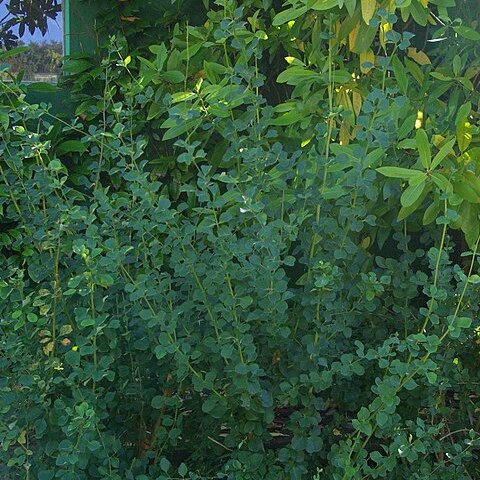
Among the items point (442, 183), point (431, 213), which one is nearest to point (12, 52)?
point (431, 213)

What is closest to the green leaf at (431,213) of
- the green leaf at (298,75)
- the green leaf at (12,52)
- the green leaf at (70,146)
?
the green leaf at (298,75)

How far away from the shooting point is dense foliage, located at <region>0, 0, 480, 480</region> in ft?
8.63

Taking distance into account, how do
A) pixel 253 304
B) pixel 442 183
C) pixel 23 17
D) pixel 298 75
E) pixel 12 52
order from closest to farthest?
pixel 442 183
pixel 253 304
pixel 298 75
pixel 12 52
pixel 23 17

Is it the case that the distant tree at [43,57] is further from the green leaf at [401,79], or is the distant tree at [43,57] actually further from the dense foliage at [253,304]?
the green leaf at [401,79]

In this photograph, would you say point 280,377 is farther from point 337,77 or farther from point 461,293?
point 337,77

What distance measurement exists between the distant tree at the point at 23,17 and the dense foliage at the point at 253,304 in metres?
1.94

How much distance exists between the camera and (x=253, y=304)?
113 inches

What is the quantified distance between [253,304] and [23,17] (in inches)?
109

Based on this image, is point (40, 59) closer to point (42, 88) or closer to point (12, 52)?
point (42, 88)

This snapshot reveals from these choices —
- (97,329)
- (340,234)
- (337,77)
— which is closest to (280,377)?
(340,234)

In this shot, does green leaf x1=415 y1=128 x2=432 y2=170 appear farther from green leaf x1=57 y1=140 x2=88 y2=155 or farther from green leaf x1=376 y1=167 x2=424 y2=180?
green leaf x1=57 y1=140 x2=88 y2=155

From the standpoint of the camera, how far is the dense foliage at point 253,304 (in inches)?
104

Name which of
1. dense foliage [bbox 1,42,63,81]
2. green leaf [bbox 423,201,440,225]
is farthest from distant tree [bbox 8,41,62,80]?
green leaf [bbox 423,201,440,225]

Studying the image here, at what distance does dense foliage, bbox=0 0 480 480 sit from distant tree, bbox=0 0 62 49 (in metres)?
1.94
